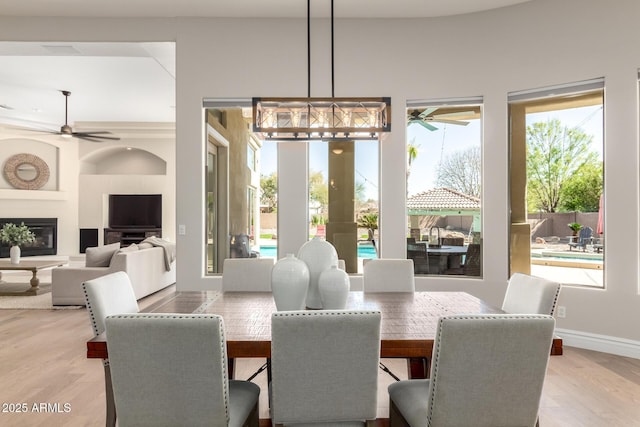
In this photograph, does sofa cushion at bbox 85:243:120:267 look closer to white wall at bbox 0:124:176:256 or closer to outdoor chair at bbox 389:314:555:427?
white wall at bbox 0:124:176:256

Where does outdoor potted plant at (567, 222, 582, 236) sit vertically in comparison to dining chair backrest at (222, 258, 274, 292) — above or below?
above

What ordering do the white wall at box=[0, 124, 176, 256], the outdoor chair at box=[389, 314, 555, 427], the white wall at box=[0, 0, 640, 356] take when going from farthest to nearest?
the white wall at box=[0, 124, 176, 256]
the white wall at box=[0, 0, 640, 356]
the outdoor chair at box=[389, 314, 555, 427]

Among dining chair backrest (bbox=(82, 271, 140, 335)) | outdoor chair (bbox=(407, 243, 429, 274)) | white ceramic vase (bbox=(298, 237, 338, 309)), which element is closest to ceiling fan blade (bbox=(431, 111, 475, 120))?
outdoor chair (bbox=(407, 243, 429, 274))

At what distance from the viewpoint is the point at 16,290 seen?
628 cm

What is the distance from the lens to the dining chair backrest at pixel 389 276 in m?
3.03

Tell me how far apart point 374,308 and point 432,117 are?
111 inches

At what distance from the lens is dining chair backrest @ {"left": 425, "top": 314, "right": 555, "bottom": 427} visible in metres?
1.39

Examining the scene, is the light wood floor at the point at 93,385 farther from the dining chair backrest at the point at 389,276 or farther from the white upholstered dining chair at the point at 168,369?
the white upholstered dining chair at the point at 168,369

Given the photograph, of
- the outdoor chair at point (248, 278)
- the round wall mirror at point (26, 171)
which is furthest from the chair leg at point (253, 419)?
the round wall mirror at point (26, 171)

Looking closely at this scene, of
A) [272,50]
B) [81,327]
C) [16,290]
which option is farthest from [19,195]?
[272,50]

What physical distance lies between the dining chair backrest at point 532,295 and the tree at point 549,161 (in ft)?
6.88

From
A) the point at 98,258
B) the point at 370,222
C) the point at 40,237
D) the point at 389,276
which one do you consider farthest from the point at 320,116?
the point at 40,237

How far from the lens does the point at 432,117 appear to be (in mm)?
4461

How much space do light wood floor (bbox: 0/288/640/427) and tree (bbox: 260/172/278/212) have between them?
1.85 meters
